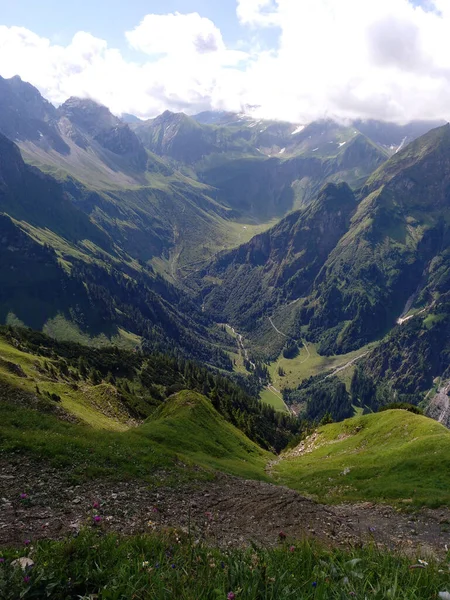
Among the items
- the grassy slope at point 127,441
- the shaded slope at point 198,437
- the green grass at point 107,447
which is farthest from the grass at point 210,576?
the shaded slope at point 198,437

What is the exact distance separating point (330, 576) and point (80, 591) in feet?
16.3

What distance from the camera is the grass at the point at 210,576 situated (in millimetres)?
6520

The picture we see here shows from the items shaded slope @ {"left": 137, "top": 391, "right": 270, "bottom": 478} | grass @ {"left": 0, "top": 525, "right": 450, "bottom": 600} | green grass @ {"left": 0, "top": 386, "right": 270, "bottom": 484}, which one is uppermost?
grass @ {"left": 0, "top": 525, "right": 450, "bottom": 600}

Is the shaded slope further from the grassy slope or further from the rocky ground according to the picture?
the rocky ground

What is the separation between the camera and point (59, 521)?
1717 cm

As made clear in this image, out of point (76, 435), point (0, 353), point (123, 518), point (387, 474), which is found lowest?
point (0, 353)

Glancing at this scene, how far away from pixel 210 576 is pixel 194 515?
16.1 m

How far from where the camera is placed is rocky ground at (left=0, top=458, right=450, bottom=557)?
1711cm

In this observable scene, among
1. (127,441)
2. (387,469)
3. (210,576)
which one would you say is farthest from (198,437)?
(210,576)

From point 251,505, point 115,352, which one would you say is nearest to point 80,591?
point 251,505

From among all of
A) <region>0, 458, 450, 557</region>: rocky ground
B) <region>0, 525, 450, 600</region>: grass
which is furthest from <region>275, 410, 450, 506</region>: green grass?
<region>0, 525, 450, 600</region>: grass

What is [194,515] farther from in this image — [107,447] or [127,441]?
[127,441]

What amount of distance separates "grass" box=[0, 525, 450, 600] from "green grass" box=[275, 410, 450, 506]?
27007mm

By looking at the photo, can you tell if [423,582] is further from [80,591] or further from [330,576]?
[80,591]
